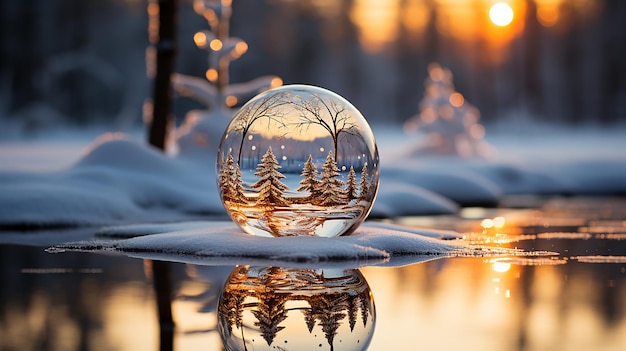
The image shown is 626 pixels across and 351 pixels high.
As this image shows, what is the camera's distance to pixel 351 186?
827cm

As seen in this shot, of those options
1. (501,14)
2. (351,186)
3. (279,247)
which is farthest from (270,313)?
(501,14)

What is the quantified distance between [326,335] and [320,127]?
127 inches

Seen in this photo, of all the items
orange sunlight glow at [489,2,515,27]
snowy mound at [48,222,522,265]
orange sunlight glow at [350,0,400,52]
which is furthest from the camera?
orange sunlight glow at [489,2,515,27]

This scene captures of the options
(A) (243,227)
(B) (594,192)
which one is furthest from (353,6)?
(A) (243,227)

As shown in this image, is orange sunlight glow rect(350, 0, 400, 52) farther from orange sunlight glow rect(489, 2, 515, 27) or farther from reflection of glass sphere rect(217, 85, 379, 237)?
reflection of glass sphere rect(217, 85, 379, 237)

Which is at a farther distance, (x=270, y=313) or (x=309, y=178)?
(x=309, y=178)

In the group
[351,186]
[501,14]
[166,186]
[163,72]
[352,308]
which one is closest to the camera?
[352,308]

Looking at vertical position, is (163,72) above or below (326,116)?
above

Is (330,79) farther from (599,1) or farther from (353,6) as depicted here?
(599,1)

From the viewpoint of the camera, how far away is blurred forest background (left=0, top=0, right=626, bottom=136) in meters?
39.9

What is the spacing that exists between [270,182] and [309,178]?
315 millimetres

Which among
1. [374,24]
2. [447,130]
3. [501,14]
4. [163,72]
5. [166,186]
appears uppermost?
[501,14]

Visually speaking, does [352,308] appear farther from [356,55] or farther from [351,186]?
[356,55]

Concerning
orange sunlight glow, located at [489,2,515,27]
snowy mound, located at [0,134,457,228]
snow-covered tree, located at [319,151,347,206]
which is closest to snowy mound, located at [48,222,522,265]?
snow-covered tree, located at [319,151,347,206]
